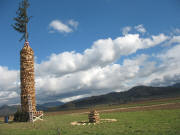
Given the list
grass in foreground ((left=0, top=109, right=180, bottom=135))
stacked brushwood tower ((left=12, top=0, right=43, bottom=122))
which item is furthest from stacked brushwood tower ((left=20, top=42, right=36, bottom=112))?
grass in foreground ((left=0, top=109, right=180, bottom=135))

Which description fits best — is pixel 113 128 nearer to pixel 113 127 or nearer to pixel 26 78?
pixel 113 127

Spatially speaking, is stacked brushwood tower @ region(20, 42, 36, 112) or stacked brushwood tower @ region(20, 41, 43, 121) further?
stacked brushwood tower @ region(20, 42, 36, 112)

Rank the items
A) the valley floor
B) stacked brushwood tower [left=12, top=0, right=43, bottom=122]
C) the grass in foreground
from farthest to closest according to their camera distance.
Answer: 1. stacked brushwood tower [left=12, top=0, right=43, bottom=122]
2. the valley floor
3. the grass in foreground

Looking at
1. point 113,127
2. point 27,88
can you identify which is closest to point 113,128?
point 113,127

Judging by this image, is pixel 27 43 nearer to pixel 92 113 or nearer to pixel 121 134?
pixel 92 113

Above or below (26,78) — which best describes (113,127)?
below

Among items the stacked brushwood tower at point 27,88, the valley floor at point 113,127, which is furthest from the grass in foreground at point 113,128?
the stacked brushwood tower at point 27,88

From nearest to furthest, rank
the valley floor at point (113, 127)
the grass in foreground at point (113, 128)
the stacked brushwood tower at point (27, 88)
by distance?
the grass in foreground at point (113, 128) < the valley floor at point (113, 127) < the stacked brushwood tower at point (27, 88)

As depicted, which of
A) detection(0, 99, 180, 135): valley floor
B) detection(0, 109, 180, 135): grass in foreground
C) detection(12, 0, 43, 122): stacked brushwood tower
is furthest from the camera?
detection(12, 0, 43, 122): stacked brushwood tower

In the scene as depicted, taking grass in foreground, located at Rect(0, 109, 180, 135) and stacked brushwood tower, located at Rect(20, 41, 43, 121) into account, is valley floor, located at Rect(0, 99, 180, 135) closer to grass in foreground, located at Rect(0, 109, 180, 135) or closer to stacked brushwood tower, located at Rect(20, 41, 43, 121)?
grass in foreground, located at Rect(0, 109, 180, 135)

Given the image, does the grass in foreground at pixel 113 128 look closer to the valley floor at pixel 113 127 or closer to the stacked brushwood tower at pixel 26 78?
the valley floor at pixel 113 127

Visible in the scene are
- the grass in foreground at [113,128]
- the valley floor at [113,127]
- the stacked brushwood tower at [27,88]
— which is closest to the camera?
the grass in foreground at [113,128]

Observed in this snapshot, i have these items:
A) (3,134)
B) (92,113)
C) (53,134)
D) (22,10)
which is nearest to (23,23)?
(22,10)

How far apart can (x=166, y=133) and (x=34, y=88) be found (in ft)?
68.8
